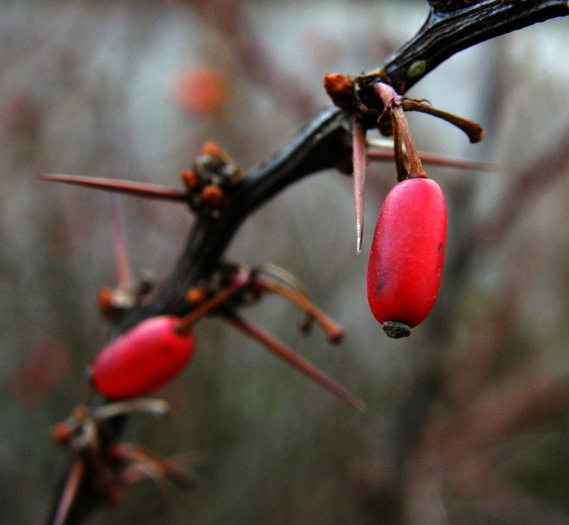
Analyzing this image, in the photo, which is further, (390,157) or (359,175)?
(390,157)

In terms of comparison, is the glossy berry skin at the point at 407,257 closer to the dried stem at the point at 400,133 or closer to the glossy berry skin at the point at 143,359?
the dried stem at the point at 400,133

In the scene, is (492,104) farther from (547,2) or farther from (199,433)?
(199,433)

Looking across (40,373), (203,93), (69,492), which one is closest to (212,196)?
(69,492)

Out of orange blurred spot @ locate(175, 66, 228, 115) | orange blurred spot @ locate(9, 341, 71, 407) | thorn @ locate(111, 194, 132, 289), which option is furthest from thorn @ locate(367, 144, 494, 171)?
orange blurred spot @ locate(175, 66, 228, 115)

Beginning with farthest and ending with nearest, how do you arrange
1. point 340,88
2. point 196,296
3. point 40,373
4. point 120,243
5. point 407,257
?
point 40,373, point 120,243, point 196,296, point 340,88, point 407,257

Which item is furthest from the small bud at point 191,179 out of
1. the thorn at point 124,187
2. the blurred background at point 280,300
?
the blurred background at point 280,300

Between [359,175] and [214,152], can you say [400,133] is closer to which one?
[359,175]

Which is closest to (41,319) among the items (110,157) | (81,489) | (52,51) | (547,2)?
(110,157)
